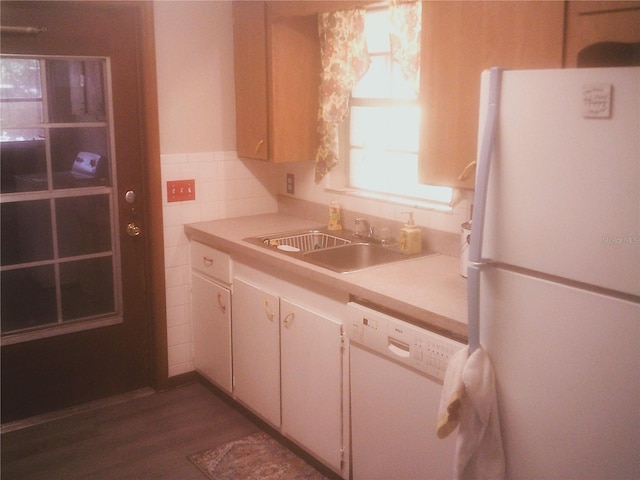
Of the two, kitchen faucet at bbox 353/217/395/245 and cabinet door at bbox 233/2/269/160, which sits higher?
cabinet door at bbox 233/2/269/160

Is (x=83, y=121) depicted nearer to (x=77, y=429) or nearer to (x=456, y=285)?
(x=77, y=429)

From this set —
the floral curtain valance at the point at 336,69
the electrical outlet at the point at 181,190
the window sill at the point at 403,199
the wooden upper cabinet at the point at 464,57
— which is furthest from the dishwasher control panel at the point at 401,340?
the electrical outlet at the point at 181,190

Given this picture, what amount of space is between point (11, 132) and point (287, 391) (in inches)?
68.1

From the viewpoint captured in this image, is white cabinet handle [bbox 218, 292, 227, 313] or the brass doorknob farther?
the brass doorknob

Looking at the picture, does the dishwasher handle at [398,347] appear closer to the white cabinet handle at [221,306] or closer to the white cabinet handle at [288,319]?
the white cabinet handle at [288,319]

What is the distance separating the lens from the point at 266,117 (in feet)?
11.3

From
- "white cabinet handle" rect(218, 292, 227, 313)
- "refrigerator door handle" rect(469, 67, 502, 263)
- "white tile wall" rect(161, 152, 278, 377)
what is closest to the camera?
"refrigerator door handle" rect(469, 67, 502, 263)

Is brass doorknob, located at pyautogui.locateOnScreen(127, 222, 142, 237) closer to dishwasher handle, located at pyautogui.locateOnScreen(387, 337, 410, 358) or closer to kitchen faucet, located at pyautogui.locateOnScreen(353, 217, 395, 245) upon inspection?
kitchen faucet, located at pyautogui.locateOnScreen(353, 217, 395, 245)

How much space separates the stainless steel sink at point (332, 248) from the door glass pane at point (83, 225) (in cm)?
78

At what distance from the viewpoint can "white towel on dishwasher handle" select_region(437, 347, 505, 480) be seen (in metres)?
1.77

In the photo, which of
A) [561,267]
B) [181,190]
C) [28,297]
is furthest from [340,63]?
[561,267]

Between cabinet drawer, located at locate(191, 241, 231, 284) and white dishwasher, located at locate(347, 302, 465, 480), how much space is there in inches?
39.6

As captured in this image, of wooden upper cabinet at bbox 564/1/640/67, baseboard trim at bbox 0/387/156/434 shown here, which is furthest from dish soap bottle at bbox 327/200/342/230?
wooden upper cabinet at bbox 564/1/640/67

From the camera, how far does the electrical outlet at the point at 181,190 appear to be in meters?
3.56
